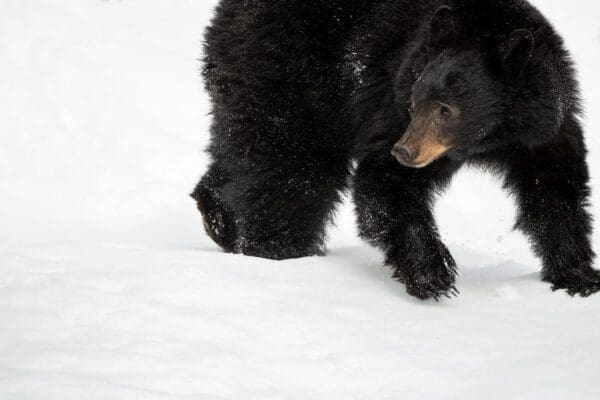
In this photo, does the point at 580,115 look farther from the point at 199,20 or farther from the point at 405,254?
the point at 199,20

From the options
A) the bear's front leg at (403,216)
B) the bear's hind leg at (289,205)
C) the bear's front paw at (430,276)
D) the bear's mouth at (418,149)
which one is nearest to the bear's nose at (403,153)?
the bear's mouth at (418,149)

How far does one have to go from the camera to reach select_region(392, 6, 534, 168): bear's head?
4.88 m

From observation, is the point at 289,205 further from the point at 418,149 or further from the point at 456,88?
the point at 456,88

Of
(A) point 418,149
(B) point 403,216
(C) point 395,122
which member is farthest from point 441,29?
(B) point 403,216

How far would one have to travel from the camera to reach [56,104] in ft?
30.9

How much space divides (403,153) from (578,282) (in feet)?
4.54

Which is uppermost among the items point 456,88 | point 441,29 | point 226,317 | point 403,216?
point 441,29

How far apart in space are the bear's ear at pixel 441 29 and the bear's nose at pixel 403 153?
736mm

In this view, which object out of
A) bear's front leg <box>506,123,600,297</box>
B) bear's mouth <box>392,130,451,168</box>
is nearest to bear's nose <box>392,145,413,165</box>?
bear's mouth <box>392,130,451,168</box>

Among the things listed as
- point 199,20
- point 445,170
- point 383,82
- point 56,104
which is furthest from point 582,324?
point 199,20

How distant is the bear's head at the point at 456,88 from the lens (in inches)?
192

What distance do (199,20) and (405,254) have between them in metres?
8.64

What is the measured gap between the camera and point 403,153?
15.6 ft

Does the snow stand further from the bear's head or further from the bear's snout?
the bear's head
